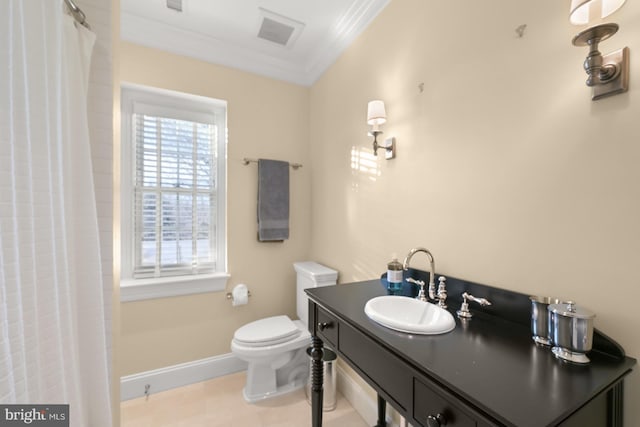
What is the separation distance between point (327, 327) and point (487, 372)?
66 cm

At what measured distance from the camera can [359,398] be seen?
1698 mm

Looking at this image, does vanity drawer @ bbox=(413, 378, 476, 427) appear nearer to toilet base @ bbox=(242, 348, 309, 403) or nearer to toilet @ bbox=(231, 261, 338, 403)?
toilet @ bbox=(231, 261, 338, 403)

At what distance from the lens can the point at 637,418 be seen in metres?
0.69

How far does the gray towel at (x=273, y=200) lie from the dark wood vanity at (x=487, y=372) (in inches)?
51.0

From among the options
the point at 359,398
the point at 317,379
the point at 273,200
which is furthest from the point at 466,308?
the point at 273,200

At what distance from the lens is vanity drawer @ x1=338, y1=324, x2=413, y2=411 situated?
0.78m

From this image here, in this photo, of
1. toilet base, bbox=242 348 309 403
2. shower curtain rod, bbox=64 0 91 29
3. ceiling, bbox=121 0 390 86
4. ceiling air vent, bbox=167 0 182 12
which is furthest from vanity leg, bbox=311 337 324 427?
ceiling air vent, bbox=167 0 182 12

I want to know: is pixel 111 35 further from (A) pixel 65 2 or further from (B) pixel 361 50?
(B) pixel 361 50

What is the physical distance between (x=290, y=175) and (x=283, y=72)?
3.01ft

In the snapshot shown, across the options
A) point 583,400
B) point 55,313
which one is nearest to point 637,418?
point 583,400

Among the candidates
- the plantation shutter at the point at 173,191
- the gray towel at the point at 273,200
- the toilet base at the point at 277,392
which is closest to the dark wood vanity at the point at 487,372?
the toilet base at the point at 277,392

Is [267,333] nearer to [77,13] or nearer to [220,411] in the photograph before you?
[220,411]

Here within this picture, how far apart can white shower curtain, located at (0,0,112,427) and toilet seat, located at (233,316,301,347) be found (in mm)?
838

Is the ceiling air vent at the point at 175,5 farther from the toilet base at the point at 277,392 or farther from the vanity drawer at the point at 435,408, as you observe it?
the toilet base at the point at 277,392
